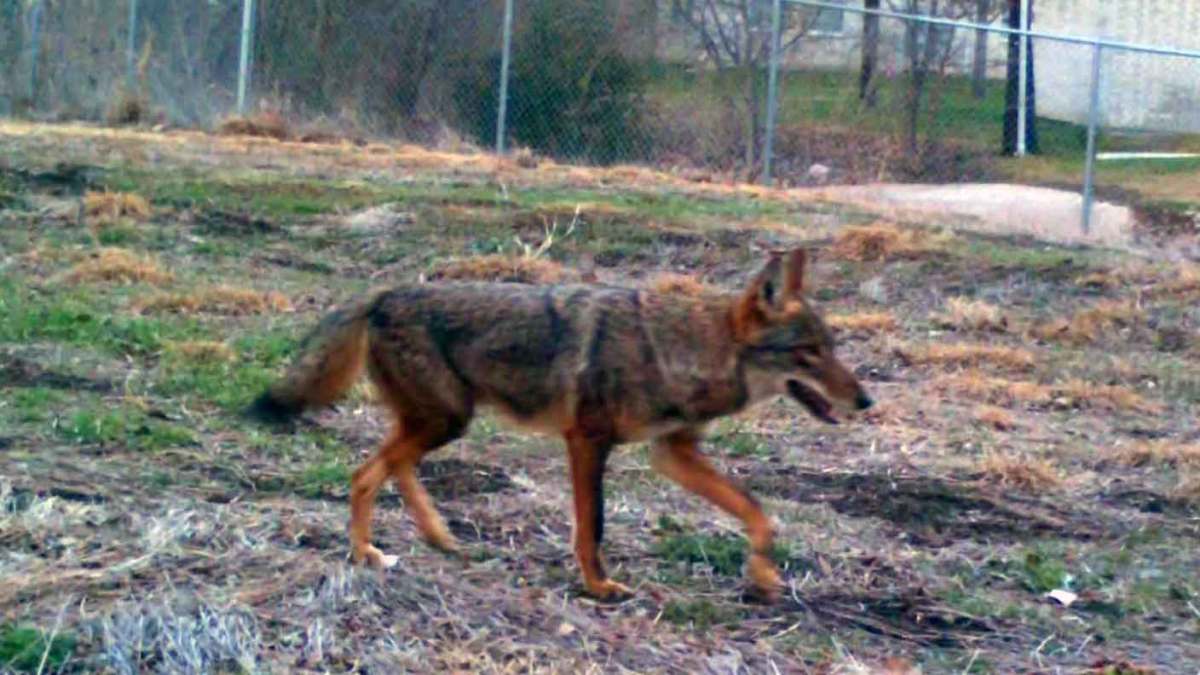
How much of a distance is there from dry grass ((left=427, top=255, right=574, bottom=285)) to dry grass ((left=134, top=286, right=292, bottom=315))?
58.8 inches

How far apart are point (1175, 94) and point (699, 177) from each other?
457 inches

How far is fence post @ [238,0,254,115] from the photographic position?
21.6 meters

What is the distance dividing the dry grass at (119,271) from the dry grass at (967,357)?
438 cm

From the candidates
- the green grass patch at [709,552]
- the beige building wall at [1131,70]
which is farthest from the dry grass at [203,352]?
the beige building wall at [1131,70]

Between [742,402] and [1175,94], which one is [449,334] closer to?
[742,402]

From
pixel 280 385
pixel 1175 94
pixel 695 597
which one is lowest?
pixel 695 597

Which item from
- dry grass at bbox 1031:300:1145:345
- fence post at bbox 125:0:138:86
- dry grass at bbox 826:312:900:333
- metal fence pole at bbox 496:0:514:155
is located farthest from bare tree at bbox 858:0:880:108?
dry grass at bbox 826:312:900:333

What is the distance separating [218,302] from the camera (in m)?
11.3

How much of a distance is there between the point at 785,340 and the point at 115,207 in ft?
27.4

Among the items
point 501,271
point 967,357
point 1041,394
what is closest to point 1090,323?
point 967,357

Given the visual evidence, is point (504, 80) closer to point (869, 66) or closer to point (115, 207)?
point (869, 66)

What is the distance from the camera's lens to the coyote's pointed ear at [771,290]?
6645 millimetres

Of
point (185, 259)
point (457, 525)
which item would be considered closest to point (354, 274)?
point (185, 259)

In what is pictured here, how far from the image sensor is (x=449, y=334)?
262 inches
